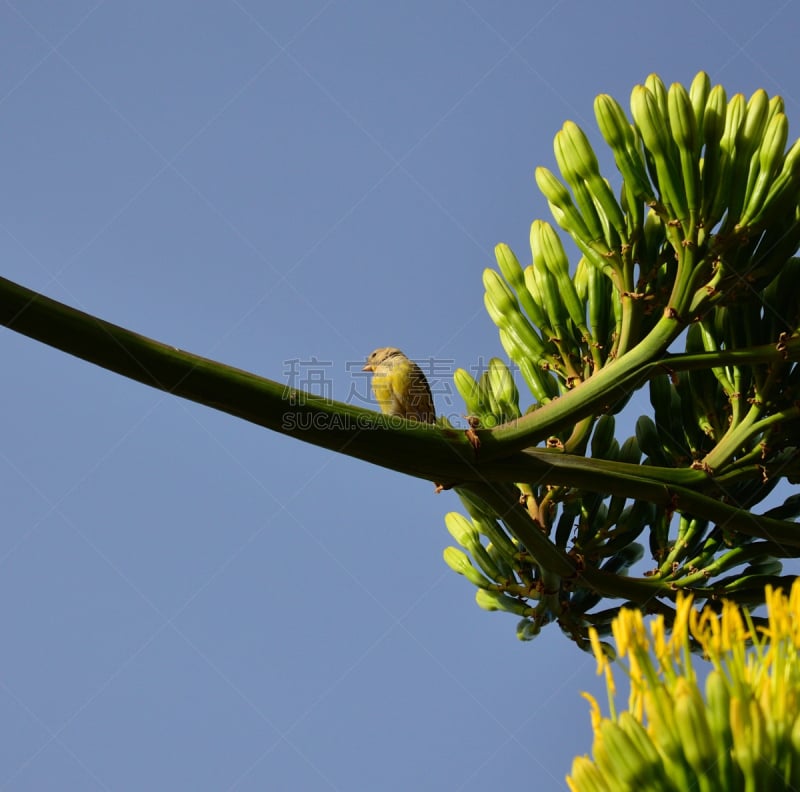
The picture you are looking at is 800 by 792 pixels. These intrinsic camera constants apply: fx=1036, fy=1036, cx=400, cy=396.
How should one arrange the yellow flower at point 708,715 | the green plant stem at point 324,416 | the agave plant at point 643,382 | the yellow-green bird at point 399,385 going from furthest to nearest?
the yellow-green bird at point 399,385, the agave plant at point 643,382, the green plant stem at point 324,416, the yellow flower at point 708,715

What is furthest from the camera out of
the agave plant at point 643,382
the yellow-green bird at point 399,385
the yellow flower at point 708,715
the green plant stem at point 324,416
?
the yellow-green bird at point 399,385

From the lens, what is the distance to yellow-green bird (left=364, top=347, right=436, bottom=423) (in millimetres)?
4070

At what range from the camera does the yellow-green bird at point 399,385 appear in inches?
160

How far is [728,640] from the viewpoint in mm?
1181

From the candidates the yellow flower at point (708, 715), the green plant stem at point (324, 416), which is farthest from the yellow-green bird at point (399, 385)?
the yellow flower at point (708, 715)

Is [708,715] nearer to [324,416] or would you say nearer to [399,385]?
[324,416]

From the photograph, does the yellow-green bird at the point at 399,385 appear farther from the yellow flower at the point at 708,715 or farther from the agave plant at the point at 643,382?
the yellow flower at the point at 708,715

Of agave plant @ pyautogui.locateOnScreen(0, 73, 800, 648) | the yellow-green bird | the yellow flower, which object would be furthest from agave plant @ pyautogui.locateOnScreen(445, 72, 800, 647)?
the yellow flower

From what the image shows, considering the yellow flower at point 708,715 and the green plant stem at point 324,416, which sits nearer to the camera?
the yellow flower at point 708,715

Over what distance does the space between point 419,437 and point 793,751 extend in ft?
3.61

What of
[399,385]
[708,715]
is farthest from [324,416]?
[399,385]

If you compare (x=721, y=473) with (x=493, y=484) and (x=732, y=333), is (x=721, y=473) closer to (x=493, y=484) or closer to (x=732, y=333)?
(x=732, y=333)

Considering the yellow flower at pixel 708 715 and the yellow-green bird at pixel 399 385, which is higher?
the yellow-green bird at pixel 399 385

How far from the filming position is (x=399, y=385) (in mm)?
4066
